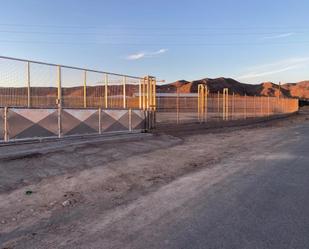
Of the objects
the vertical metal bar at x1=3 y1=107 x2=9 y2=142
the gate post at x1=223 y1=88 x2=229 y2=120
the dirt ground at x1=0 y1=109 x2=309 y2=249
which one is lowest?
the dirt ground at x1=0 y1=109 x2=309 y2=249

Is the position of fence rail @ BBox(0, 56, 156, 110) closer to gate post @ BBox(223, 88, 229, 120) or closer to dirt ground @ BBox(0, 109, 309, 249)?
dirt ground @ BBox(0, 109, 309, 249)

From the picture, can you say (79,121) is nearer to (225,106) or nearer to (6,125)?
(6,125)

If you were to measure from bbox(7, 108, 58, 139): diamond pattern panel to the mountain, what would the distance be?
106123mm

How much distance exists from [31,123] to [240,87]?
146619mm

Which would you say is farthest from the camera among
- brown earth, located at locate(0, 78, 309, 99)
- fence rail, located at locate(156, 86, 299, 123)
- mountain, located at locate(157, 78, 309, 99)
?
mountain, located at locate(157, 78, 309, 99)

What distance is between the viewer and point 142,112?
1928cm

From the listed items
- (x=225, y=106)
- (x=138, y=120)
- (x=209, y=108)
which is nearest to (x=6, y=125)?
(x=138, y=120)

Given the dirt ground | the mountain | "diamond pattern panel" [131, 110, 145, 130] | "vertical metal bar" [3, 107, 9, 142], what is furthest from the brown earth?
the dirt ground

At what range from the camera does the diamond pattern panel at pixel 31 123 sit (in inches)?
453

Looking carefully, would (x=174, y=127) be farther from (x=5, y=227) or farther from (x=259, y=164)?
(x=5, y=227)

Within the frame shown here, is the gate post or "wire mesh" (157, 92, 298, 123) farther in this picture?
the gate post

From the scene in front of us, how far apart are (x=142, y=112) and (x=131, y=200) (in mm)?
12238

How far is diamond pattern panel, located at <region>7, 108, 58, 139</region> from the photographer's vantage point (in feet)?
37.8

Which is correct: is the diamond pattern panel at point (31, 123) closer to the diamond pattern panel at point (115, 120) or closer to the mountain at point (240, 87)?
the diamond pattern panel at point (115, 120)
